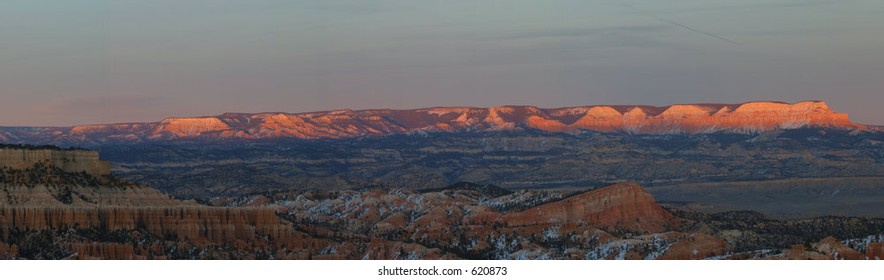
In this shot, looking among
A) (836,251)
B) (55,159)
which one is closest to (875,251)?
(836,251)

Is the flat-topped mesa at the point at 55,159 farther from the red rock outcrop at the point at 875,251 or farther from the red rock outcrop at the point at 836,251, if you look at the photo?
the red rock outcrop at the point at 875,251

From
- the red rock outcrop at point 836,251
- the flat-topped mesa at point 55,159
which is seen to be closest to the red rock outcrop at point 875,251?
the red rock outcrop at point 836,251

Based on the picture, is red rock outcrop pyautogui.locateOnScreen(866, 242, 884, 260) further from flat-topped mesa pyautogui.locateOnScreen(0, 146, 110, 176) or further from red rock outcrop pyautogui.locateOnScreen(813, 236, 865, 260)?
flat-topped mesa pyautogui.locateOnScreen(0, 146, 110, 176)

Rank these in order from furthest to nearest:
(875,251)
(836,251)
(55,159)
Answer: (55,159)
(875,251)
(836,251)

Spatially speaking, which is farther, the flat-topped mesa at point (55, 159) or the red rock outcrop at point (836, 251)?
the flat-topped mesa at point (55, 159)

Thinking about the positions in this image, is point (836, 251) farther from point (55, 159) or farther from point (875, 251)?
point (55, 159)
